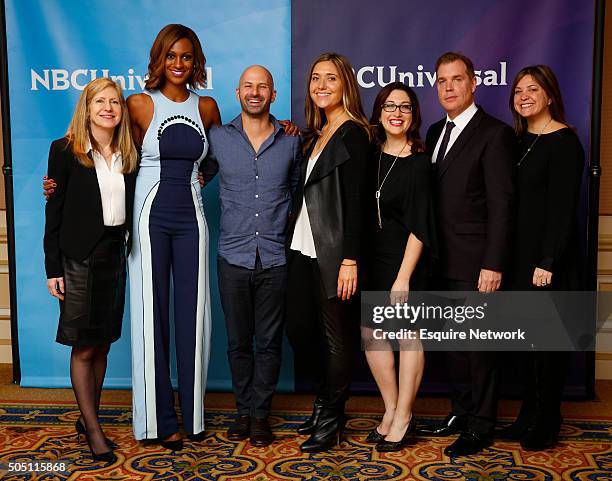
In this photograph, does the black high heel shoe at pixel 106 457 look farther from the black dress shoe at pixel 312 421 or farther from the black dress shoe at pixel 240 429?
the black dress shoe at pixel 312 421

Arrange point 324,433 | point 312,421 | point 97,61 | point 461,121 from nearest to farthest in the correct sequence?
point 461,121, point 324,433, point 312,421, point 97,61

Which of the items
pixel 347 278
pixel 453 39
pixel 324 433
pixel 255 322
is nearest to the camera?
pixel 347 278

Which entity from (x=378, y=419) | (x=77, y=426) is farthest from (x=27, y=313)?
(x=378, y=419)

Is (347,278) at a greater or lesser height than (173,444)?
greater

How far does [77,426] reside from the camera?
9.89 feet

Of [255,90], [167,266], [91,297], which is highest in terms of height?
[255,90]

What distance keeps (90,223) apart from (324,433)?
4.10ft

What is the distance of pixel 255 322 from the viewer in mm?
2971

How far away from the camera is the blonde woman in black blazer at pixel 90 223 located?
8.76ft

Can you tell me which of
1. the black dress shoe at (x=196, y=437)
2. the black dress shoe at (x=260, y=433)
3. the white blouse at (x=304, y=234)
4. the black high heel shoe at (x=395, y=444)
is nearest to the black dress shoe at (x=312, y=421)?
Result: the black dress shoe at (x=260, y=433)

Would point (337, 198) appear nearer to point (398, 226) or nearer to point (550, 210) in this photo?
point (398, 226)

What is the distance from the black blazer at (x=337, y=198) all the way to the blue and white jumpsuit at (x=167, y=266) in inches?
20.4

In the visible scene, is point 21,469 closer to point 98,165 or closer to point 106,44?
point 98,165

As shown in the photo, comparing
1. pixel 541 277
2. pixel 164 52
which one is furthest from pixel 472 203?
pixel 164 52
